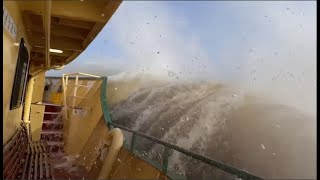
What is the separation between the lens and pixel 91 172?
254 inches

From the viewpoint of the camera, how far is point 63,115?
29.6 feet

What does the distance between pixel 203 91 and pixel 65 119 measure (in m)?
12.5

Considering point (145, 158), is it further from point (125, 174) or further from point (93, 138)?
point (93, 138)

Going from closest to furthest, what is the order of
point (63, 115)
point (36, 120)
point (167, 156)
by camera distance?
1. point (167, 156)
2. point (36, 120)
3. point (63, 115)

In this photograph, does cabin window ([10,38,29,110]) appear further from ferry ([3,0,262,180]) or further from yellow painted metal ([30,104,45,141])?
yellow painted metal ([30,104,45,141])

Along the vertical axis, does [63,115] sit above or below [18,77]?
below

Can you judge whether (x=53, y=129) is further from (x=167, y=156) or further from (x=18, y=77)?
(x=167, y=156)

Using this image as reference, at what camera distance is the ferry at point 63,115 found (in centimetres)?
316

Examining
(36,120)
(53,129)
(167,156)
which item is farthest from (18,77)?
(53,129)

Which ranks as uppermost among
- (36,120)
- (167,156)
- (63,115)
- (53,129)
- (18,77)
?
(18,77)

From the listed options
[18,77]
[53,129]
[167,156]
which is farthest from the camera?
[53,129]

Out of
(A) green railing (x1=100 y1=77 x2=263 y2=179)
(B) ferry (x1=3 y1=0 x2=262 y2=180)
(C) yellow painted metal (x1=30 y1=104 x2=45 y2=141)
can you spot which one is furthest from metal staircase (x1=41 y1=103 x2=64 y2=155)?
(A) green railing (x1=100 y1=77 x2=263 y2=179)

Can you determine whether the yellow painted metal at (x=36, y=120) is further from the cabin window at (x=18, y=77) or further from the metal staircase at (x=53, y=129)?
the cabin window at (x=18, y=77)

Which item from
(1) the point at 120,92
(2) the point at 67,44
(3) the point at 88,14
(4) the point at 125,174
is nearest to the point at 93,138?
(4) the point at 125,174
